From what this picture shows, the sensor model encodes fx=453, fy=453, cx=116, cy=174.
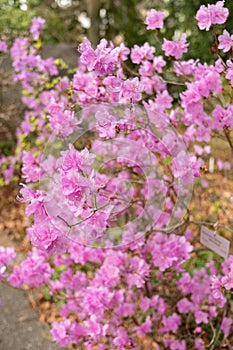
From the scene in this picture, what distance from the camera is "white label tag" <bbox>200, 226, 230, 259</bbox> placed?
1.80m

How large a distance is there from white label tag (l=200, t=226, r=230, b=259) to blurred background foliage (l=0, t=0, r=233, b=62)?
9.41 ft

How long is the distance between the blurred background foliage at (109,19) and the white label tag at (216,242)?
2.87m

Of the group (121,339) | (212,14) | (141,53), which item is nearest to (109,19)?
(141,53)

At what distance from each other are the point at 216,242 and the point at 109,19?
4.88 meters

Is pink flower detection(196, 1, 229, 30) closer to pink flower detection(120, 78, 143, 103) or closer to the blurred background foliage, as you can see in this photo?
pink flower detection(120, 78, 143, 103)

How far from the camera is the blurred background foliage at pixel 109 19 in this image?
4430 millimetres

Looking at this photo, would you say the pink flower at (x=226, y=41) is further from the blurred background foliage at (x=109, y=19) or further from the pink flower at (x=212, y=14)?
the blurred background foliage at (x=109, y=19)

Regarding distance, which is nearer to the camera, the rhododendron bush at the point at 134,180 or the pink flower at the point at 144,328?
the rhododendron bush at the point at 134,180

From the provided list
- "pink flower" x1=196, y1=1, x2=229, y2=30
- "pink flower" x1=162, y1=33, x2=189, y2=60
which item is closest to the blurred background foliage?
"pink flower" x1=162, y1=33, x2=189, y2=60

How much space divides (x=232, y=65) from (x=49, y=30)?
5176 millimetres

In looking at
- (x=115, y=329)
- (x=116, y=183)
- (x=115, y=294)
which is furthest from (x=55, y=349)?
(x=116, y=183)

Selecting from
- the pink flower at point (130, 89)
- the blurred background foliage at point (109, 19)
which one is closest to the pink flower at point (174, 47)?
the pink flower at point (130, 89)

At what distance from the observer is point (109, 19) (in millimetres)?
6086

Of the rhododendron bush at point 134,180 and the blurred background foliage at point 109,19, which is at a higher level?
the blurred background foliage at point 109,19
